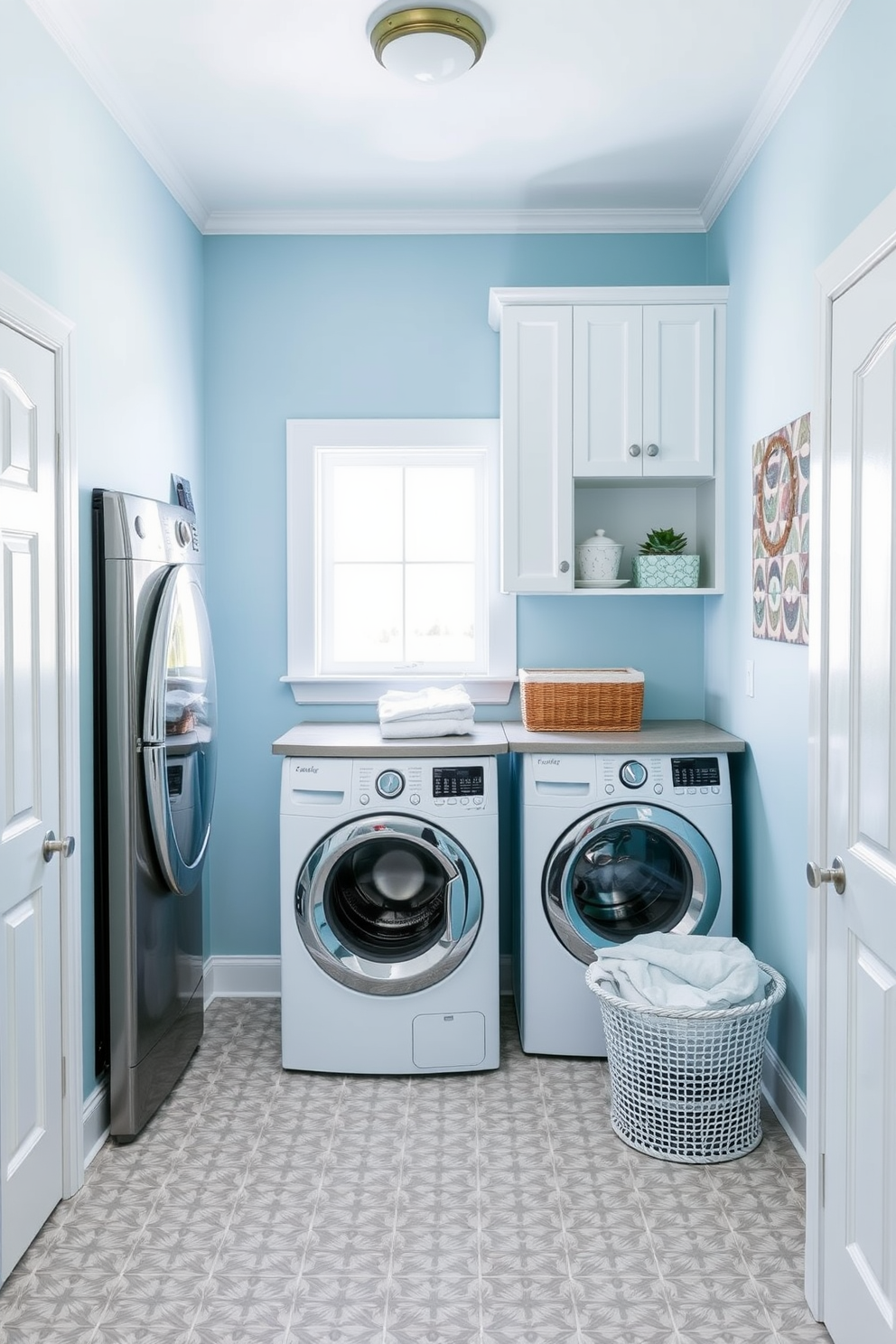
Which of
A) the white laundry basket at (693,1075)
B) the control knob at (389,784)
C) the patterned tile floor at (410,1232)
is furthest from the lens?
the control knob at (389,784)

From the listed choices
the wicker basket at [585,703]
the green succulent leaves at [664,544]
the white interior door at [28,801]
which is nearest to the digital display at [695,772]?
the wicker basket at [585,703]

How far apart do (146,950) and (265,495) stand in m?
1.62

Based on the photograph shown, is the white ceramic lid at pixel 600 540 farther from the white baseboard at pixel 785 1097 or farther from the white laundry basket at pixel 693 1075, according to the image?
the white baseboard at pixel 785 1097

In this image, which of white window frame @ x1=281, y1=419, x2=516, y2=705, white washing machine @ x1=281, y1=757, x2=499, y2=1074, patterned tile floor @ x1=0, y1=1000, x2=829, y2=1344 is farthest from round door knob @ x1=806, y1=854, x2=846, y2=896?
white window frame @ x1=281, y1=419, x2=516, y2=705

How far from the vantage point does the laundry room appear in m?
1.97

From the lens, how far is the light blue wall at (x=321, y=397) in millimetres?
3438

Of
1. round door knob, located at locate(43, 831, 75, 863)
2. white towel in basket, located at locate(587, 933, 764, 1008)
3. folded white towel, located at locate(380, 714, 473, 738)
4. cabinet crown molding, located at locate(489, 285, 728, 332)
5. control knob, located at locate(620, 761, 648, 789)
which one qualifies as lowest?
white towel in basket, located at locate(587, 933, 764, 1008)

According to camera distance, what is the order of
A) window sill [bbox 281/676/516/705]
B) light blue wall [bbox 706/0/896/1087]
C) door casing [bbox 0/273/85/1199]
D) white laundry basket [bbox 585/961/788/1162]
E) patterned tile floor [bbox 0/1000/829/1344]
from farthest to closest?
window sill [bbox 281/676/516/705]
white laundry basket [bbox 585/961/788/1162]
door casing [bbox 0/273/85/1199]
light blue wall [bbox 706/0/896/1087]
patterned tile floor [bbox 0/1000/829/1344]

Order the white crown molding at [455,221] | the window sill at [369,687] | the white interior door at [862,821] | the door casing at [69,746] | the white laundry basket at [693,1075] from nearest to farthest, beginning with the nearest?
1. the white interior door at [862,821]
2. the door casing at [69,746]
3. the white laundry basket at [693,1075]
4. the white crown molding at [455,221]
5. the window sill at [369,687]

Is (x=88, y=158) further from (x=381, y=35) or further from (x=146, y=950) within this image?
(x=146, y=950)

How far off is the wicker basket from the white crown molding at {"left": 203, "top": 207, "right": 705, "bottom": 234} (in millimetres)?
1530

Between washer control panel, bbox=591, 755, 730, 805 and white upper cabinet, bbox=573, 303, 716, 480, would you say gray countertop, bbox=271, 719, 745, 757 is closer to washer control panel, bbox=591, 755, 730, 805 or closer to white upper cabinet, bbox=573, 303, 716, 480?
washer control panel, bbox=591, 755, 730, 805

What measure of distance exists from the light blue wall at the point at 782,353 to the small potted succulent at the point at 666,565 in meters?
0.13

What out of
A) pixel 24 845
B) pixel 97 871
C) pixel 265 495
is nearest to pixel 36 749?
pixel 24 845
